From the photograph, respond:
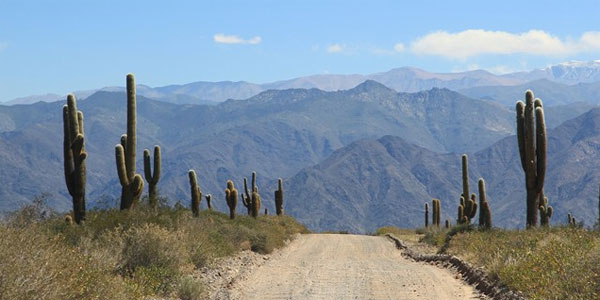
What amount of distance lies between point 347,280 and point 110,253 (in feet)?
20.5

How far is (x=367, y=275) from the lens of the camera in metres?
21.5

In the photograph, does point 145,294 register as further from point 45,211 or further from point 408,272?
point 45,211

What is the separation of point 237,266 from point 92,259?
29.0 ft

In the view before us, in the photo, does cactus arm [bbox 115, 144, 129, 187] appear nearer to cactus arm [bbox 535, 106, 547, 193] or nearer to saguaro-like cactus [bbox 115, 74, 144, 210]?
saguaro-like cactus [bbox 115, 74, 144, 210]

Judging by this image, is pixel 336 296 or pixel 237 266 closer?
pixel 336 296

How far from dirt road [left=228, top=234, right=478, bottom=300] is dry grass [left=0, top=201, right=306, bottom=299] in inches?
58.8

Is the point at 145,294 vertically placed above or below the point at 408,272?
above

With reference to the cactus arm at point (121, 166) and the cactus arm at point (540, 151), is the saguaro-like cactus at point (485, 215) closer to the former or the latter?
the cactus arm at point (540, 151)

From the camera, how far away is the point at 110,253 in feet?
56.6

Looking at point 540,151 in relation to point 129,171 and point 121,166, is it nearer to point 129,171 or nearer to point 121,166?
point 129,171

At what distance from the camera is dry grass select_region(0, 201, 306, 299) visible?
10.6 metres

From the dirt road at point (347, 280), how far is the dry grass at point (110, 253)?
1.49m

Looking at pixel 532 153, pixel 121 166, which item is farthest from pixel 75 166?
pixel 532 153

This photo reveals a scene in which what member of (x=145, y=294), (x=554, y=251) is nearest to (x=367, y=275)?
(x=554, y=251)
